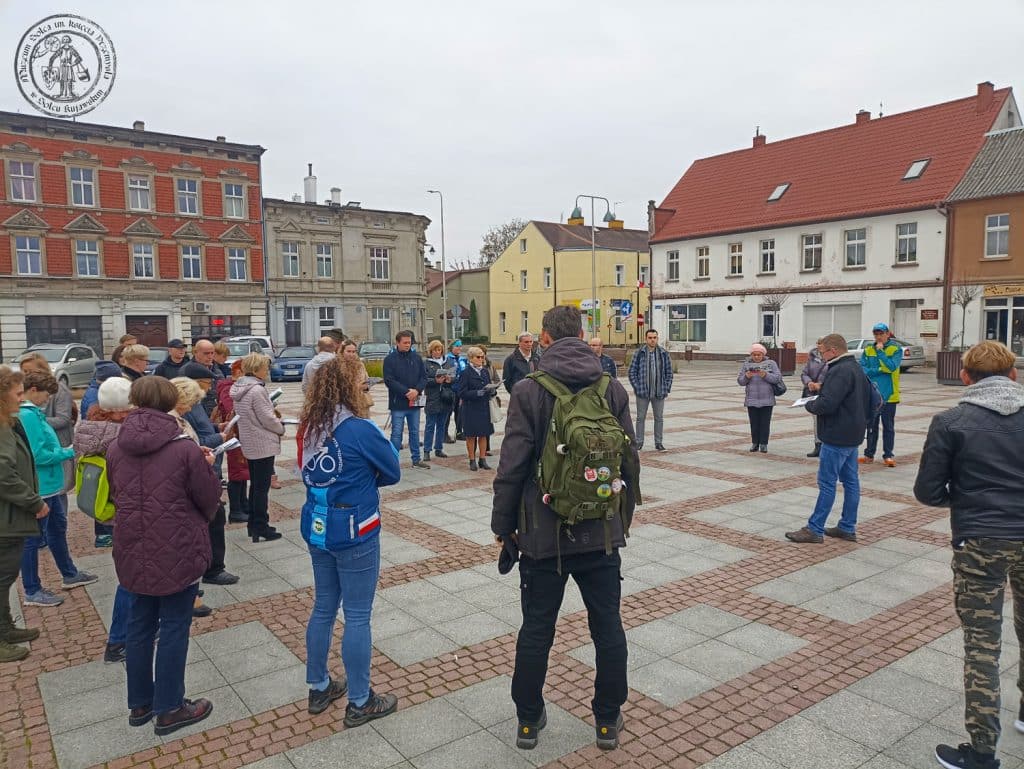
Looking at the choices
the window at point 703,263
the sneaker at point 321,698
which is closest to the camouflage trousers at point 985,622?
the sneaker at point 321,698

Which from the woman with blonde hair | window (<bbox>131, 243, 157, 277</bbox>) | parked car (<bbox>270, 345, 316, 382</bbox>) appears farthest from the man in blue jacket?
window (<bbox>131, 243, 157, 277</bbox>)

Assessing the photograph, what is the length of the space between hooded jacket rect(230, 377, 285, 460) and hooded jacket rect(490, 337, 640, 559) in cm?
386

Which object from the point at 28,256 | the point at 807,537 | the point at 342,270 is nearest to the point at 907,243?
the point at 807,537

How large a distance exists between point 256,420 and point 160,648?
10.5ft

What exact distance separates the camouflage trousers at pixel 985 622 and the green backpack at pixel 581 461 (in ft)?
5.29

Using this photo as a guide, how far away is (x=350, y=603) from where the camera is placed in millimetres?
3736

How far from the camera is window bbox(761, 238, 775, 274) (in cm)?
3794

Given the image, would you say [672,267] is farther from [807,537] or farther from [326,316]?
[807,537]

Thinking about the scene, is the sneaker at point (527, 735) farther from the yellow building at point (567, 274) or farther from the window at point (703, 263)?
the yellow building at point (567, 274)

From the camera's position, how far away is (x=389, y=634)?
4.96 meters

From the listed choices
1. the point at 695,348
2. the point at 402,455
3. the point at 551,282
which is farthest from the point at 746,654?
the point at 551,282

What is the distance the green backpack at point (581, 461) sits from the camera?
10.7 ft

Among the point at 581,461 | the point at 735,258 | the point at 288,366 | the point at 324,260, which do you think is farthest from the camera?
the point at 324,260

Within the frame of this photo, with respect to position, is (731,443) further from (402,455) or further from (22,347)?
(22,347)
